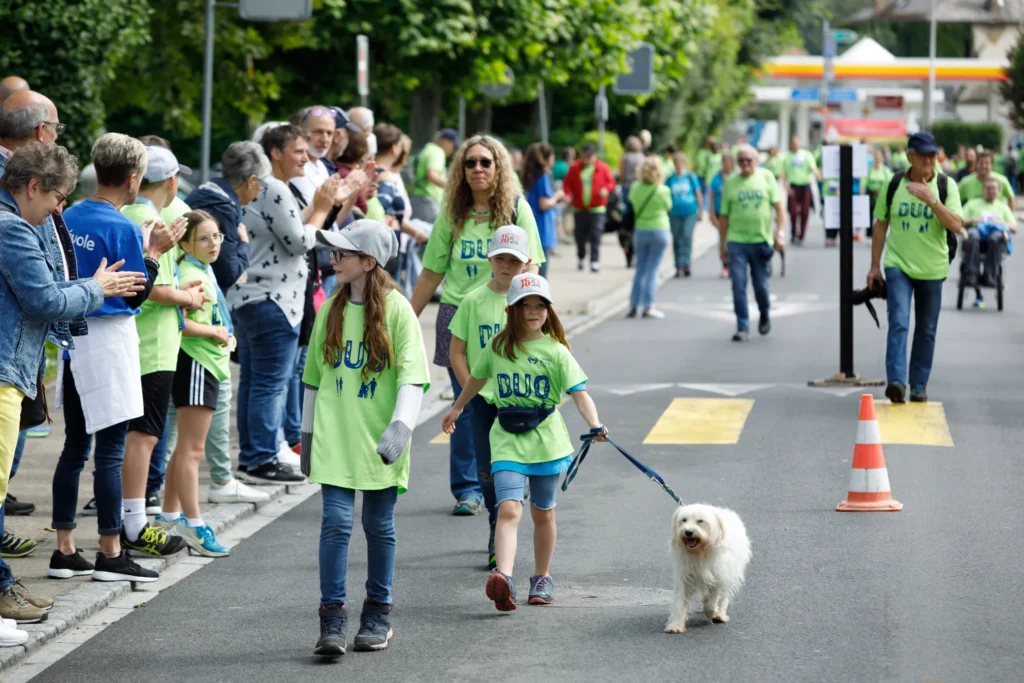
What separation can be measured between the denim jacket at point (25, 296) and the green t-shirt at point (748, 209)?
11245 mm

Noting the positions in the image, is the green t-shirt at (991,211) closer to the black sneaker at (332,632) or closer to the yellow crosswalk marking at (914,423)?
the yellow crosswalk marking at (914,423)

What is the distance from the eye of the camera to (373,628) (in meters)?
6.58

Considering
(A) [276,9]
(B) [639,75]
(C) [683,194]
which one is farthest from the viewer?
(B) [639,75]

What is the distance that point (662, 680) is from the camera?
6070 mm

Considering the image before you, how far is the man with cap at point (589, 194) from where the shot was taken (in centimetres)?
2458

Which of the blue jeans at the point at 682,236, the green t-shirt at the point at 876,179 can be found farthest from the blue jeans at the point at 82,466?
the green t-shirt at the point at 876,179

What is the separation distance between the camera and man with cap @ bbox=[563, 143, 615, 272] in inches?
968

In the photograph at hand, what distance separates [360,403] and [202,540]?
2.15m

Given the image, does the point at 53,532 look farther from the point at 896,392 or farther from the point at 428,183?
the point at 428,183

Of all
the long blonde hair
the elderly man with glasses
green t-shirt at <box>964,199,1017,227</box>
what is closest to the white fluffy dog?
the long blonde hair

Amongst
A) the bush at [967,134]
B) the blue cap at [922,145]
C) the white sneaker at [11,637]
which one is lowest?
the white sneaker at [11,637]

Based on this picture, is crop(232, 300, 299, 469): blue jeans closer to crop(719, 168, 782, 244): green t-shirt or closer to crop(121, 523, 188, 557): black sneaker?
crop(121, 523, 188, 557): black sneaker

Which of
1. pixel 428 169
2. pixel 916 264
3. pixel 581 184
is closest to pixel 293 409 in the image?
pixel 916 264

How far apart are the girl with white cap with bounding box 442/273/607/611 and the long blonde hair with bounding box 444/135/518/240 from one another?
1249 millimetres
